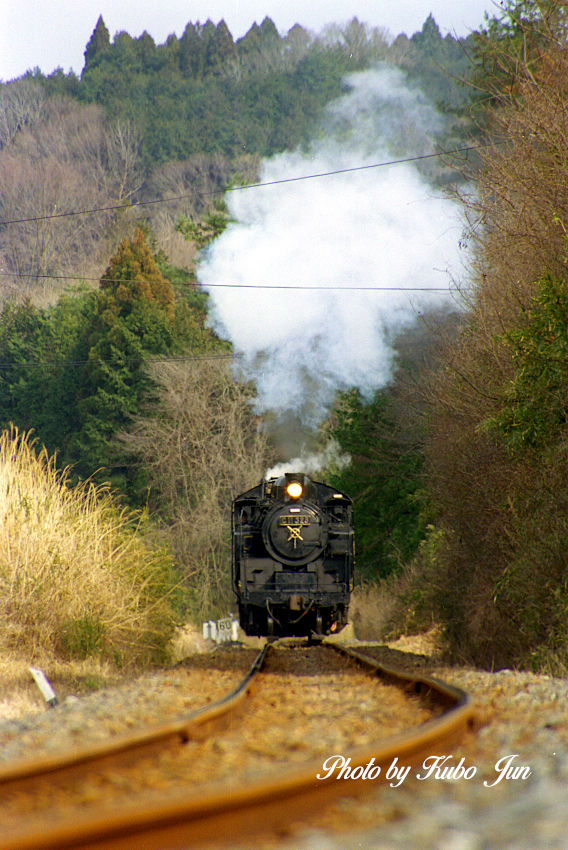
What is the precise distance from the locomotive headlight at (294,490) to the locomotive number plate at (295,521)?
1.55 ft

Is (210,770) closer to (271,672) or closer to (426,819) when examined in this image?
(426,819)

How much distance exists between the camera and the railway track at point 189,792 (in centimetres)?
327

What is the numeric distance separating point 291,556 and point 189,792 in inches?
433

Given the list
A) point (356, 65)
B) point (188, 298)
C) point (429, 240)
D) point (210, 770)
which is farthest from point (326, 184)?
point (210, 770)

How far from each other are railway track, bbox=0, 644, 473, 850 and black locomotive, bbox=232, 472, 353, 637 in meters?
7.99

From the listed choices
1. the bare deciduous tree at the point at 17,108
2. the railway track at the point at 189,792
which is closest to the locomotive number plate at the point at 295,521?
the railway track at the point at 189,792

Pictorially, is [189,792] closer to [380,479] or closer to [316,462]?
[316,462]

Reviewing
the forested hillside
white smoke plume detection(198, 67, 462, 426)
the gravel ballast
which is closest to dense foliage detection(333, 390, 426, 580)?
the forested hillside

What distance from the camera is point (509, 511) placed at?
1325 centimetres

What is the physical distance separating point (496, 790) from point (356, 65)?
1708 inches

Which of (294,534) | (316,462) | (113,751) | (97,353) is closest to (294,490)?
(294,534)

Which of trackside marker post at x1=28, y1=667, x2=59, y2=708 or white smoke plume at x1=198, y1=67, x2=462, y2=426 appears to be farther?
white smoke plume at x1=198, y1=67, x2=462, y2=426

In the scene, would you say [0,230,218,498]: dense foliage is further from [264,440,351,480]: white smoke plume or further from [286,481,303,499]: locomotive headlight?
[286,481,303,499]: locomotive headlight

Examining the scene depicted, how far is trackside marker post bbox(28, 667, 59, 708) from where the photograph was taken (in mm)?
9156
